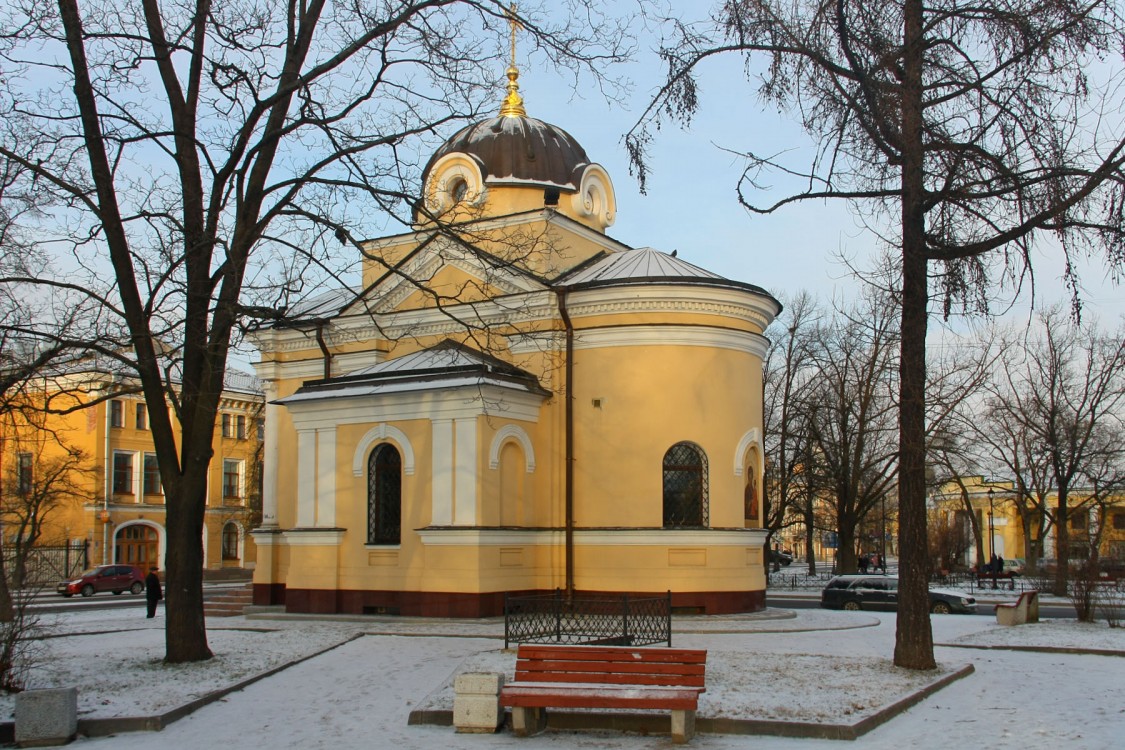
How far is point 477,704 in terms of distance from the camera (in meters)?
10.7

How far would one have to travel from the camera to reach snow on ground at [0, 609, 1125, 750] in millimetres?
10469

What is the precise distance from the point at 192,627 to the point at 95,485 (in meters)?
42.7

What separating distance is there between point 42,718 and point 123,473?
1883 inches

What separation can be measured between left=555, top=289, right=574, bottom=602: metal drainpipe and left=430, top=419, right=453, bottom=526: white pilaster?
8.87 feet

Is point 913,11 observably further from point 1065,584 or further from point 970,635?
point 1065,584

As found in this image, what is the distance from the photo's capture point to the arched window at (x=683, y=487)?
75.7ft

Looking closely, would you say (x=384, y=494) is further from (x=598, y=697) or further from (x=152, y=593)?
(x=598, y=697)

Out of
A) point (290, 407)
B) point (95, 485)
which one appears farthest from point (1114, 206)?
point (95, 485)

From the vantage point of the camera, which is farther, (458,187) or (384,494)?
(458,187)

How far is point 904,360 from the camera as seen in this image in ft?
47.2

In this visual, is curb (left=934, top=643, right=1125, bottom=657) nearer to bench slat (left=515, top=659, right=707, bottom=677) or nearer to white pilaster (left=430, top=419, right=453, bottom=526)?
bench slat (left=515, top=659, right=707, bottom=677)

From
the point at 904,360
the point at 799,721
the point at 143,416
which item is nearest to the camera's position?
the point at 799,721

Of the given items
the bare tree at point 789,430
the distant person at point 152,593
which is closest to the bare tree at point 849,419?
the bare tree at point 789,430

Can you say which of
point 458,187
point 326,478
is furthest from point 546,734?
point 458,187
